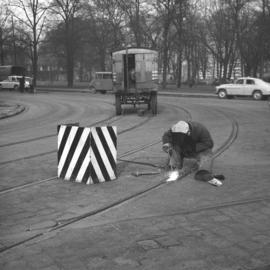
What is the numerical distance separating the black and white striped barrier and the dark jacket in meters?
1.04

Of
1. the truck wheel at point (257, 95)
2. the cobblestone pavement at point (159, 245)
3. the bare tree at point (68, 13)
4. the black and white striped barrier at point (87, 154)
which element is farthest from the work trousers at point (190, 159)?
the bare tree at point (68, 13)

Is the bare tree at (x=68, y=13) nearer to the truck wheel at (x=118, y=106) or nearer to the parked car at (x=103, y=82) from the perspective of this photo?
the parked car at (x=103, y=82)

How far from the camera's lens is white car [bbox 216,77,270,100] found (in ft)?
100

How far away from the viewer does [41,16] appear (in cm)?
6012

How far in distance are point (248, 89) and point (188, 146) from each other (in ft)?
81.9

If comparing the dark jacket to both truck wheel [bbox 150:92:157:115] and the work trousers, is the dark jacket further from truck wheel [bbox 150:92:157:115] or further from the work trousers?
truck wheel [bbox 150:92:157:115]

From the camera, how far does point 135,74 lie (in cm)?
2092

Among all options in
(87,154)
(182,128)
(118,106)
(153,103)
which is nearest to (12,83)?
(118,106)

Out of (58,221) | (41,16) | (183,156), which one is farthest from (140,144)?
(41,16)

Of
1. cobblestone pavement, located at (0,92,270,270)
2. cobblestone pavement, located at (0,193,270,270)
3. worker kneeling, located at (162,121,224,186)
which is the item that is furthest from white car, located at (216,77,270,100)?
cobblestone pavement, located at (0,193,270,270)

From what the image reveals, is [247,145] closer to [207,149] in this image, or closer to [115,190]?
[207,149]

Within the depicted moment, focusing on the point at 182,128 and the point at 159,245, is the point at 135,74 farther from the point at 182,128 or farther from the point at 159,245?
the point at 159,245

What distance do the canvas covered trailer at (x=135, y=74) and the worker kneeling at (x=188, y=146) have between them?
1262 centimetres

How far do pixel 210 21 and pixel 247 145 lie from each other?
48.5 m
